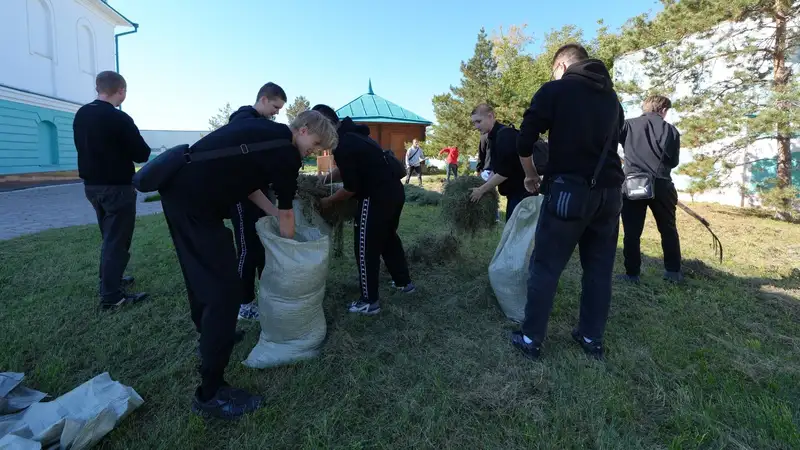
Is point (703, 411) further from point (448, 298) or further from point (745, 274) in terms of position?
point (745, 274)

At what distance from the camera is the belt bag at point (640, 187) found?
12.0ft

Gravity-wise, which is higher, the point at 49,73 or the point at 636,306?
the point at 49,73

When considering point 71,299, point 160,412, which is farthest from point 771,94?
point 71,299

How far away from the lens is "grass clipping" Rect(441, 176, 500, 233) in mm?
3859

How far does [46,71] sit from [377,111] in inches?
573

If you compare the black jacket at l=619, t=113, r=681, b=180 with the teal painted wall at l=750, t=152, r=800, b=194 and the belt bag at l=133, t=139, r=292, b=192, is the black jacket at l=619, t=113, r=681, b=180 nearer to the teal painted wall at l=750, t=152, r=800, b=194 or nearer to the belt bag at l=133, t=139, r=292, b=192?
the belt bag at l=133, t=139, r=292, b=192

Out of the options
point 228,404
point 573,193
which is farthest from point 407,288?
point 228,404

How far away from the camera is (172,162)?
1.85m

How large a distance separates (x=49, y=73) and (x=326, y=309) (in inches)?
700

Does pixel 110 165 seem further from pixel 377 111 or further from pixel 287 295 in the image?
pixel 377 111

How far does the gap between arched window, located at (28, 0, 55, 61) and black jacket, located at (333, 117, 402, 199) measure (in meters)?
17.2

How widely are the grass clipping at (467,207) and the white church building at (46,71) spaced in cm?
1484

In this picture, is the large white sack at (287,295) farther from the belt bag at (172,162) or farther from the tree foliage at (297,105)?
the tree foliage at (297,105)

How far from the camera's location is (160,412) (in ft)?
6.60
